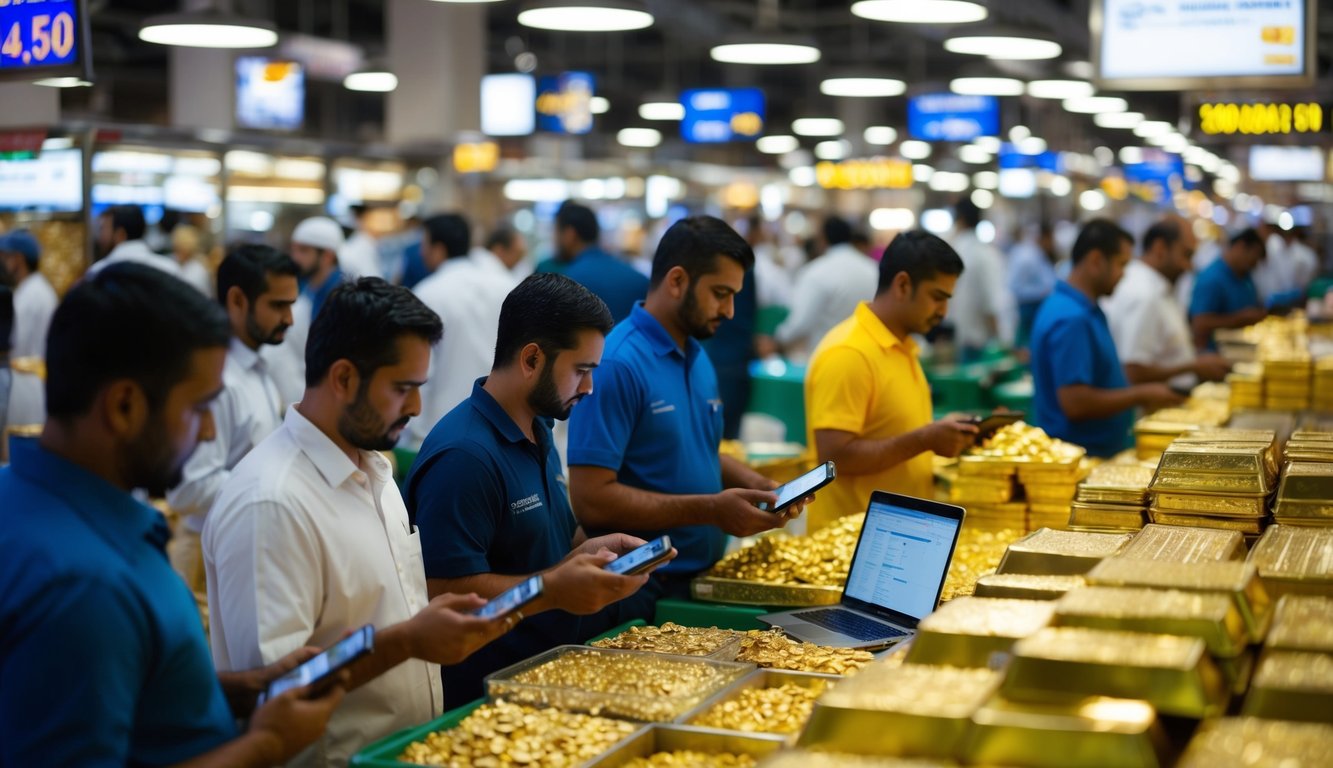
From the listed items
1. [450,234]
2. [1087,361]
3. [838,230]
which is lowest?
[1087,361]

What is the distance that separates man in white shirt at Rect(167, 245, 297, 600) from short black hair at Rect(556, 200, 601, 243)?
407 centimetres

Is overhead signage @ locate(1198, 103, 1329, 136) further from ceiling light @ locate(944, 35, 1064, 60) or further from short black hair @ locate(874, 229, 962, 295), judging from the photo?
short black hair @ locate(874, 229, 962, 295)

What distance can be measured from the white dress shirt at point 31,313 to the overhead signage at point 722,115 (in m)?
9.53

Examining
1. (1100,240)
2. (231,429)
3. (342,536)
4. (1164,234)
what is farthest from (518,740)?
(1164,234)

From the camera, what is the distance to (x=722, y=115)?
17.8 metres

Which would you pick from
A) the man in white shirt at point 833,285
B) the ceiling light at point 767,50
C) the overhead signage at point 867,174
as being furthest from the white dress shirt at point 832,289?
the overhead signage at point 867,174

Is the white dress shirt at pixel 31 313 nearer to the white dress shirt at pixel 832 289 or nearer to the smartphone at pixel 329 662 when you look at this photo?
the white dress shirt at pixel 832 289

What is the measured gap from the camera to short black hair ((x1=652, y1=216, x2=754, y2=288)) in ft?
14.5

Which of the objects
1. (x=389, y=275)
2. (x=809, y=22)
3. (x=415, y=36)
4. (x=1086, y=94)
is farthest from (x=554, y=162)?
(x=1086, y=94)

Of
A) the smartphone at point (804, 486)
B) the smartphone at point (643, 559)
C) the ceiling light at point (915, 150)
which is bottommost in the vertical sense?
the smartphone at point (804, 486)

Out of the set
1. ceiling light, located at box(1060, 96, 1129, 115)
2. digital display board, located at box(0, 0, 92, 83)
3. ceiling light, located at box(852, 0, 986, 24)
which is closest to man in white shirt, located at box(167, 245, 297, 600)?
digital display board, located at box(0, 0, 92, 83)

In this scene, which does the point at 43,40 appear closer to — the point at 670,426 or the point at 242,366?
the point at 242,366

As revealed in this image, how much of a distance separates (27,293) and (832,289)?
6162 millimetres

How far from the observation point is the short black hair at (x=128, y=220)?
9508mm
